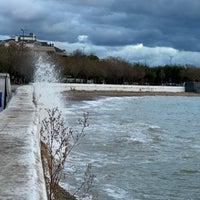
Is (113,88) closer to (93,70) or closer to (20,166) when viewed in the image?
(93,70)

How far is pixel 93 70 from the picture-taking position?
108750 millimetres

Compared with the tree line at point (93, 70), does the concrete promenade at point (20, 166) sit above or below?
below

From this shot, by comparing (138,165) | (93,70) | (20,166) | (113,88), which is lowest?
(138,165)

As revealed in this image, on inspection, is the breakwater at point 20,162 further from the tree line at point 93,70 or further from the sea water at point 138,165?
the tree line at point 93,70

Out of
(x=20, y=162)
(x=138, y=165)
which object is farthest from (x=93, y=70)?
(x=20, y=162)

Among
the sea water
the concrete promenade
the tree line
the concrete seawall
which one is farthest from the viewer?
the concrete seawall

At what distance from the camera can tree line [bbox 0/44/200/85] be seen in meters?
76.1

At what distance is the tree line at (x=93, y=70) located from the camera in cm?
7606

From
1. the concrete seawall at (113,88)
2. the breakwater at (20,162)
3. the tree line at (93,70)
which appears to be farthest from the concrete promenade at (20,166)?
the concrete seawall at (113,88)

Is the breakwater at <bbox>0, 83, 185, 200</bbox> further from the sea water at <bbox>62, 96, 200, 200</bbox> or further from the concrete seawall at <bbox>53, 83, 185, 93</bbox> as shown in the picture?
the concrete seawall at <bbox>53, 83, 185, 93</bbox>

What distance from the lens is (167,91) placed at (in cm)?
10938

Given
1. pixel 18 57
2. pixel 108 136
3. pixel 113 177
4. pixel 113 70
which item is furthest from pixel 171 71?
pixel 113 177

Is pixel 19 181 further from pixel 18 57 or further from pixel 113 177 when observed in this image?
pixel 18 57

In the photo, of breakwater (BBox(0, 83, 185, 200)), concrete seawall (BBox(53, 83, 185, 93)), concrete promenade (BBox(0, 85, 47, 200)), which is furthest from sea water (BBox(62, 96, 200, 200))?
concrete seawall (BBox(53, 83, 185, 93))
